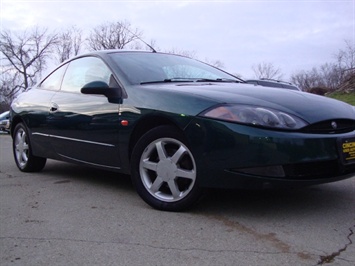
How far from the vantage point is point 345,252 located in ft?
8.07

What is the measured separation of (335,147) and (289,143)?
375 millimetres

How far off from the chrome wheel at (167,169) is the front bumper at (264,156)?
0.49 feet

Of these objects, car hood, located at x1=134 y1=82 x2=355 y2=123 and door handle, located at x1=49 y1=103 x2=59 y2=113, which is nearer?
car hood, located at x1=134 y1=82 x2=355 y2=123

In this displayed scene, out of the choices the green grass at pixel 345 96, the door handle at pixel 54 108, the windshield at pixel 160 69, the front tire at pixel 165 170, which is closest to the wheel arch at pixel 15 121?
the door handle at pixel 54 108

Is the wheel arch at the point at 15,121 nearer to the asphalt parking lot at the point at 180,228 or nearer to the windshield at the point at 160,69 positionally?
the asphalt parking lot at the point at 180,228

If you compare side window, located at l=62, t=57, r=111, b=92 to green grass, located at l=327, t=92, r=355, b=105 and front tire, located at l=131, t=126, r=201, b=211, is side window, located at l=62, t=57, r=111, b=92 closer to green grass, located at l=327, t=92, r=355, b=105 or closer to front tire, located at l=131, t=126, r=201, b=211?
front tire, located at l=131, t=126, r=201, b=211

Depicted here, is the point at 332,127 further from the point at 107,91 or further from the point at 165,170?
the point at 107,91

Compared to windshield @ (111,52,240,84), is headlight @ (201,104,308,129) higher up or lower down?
lower down

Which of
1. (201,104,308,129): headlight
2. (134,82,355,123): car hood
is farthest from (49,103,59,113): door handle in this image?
(201,104,308,129): headlight

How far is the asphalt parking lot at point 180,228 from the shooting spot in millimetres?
2471

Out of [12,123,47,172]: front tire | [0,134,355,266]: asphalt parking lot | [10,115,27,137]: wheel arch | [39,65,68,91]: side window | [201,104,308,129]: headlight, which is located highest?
[39,65,68,91]: side window

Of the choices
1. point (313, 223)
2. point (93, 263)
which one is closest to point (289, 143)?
point (313, 223)

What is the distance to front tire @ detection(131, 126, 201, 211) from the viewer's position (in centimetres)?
322

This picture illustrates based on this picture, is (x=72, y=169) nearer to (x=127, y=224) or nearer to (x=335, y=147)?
(x=127, y=224)
